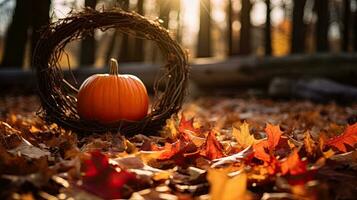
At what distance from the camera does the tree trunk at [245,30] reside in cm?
1258

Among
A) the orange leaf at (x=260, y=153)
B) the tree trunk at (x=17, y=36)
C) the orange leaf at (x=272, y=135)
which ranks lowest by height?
the orange leaf at (x=260, y=153)

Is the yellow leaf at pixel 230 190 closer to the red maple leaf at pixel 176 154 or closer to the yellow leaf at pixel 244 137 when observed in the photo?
the red maple leaf at pixel 176 154

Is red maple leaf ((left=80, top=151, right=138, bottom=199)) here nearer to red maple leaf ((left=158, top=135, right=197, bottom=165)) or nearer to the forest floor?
the forest floor

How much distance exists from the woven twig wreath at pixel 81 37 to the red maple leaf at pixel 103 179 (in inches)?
45.0

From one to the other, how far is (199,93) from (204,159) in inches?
280

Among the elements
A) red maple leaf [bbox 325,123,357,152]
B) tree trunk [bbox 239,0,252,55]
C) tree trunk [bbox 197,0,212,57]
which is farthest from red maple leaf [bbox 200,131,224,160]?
tree trunk [bbox 239,0,252,55]

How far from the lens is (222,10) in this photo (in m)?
23.0

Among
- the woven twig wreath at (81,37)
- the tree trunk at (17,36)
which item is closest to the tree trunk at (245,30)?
the tree trunk at (17,36)

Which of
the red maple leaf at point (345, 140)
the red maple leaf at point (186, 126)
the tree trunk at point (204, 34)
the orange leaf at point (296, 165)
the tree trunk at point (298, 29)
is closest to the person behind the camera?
the orange leaf at point (296, 165)

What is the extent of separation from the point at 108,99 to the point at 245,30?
10.6 metres

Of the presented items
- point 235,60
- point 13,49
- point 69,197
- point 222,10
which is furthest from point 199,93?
point 222,10

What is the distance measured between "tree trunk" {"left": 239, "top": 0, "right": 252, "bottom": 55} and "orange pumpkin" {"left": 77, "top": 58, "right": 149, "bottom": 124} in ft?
33.3

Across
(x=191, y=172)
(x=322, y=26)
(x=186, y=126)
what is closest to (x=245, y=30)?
(x=322, y=26)

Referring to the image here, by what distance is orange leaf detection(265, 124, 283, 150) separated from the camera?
194 centimetres
